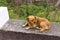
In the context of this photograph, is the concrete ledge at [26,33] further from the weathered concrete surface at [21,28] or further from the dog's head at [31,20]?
the dog's head at [31,20]

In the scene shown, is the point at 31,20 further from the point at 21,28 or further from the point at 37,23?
the point at 21,28

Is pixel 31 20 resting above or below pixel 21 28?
→ above

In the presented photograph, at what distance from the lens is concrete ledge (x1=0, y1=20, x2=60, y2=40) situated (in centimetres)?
295

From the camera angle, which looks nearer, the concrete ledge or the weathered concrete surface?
the concrete ledge

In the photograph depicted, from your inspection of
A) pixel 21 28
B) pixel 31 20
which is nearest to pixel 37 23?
pixel 31 20

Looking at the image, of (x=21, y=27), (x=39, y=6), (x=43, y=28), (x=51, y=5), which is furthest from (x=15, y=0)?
(x=43, y=28)

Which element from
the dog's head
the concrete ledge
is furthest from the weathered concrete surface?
the dog's head

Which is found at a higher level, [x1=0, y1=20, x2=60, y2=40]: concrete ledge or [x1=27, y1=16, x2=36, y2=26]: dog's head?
[x1=27, y1=16, x2=36, y2=26]: dog's head

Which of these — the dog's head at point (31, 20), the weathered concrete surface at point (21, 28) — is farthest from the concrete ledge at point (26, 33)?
the dog's head at point (31, 20)

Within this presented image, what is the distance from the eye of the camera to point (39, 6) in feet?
13.8

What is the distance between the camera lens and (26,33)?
120 inches

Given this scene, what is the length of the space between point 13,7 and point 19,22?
913 millimetres

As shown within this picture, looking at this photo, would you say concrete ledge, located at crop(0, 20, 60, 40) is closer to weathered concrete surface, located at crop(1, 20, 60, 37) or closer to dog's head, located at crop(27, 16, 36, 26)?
weathered concrete surface, located at crop(1, 20, 60, 37)

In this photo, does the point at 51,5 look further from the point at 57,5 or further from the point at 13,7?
the point at 13,7
